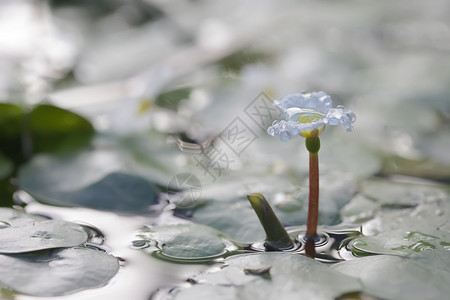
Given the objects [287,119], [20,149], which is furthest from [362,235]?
[20,149]

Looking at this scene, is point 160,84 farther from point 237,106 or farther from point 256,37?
point 256,37

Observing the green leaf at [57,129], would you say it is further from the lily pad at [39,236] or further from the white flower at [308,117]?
the white flower at [308,117]

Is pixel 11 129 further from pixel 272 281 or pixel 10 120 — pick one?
pixel 272 281

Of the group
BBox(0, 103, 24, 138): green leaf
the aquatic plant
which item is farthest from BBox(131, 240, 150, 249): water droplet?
BBox(0, 103, 24, 138): green leaf

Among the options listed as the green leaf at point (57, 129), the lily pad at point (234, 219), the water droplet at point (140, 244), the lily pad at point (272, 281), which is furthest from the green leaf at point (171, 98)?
the lily pad at point (272, 281)

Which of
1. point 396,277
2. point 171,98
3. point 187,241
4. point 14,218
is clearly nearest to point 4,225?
point 14,218

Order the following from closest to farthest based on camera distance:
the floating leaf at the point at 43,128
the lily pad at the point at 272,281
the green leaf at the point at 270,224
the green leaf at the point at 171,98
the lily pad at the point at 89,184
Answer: the lily pad at the point at 272,281
the green leaf at the point at 270,224
the lily pad at the point at 89,184
the floating leaf at the point at 43,128
the green leaf at the point at 171,98
